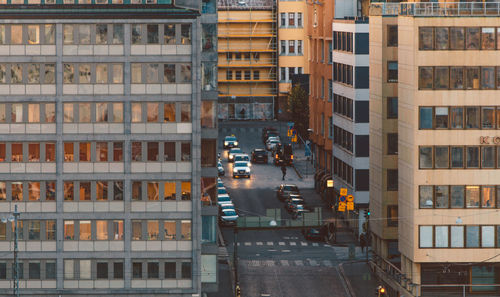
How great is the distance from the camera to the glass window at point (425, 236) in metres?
115

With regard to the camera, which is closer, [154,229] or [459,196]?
[154,229]

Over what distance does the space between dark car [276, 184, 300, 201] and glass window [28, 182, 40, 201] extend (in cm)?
5702

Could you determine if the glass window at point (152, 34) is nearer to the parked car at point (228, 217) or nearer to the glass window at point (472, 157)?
the glass window at point (472, 157)

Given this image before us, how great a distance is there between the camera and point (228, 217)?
151 m

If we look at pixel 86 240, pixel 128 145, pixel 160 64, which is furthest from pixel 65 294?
pixel 160 64

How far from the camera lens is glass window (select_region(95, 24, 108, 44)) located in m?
112

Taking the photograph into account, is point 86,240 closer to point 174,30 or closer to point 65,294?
point 65,294

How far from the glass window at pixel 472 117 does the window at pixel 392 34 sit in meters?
17.9

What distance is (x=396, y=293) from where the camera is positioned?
12181 centimetres

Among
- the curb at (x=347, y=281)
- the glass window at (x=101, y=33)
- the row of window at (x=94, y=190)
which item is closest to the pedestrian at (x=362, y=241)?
the curb at (x=347, y=281)

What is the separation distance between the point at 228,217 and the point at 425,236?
39192mm

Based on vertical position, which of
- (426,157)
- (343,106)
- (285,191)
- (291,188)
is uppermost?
(343,106)

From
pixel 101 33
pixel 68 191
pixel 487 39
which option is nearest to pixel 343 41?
pixel 487 39

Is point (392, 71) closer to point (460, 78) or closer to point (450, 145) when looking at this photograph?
point (460, 78)
